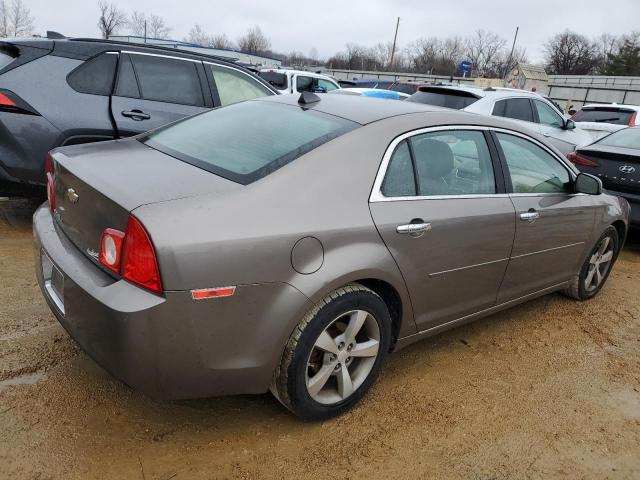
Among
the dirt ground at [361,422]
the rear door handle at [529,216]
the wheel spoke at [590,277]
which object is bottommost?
the dirt ground at [361,422]

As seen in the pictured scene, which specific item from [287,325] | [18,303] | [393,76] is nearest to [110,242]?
[287,325]

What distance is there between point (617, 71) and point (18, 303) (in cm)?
6854

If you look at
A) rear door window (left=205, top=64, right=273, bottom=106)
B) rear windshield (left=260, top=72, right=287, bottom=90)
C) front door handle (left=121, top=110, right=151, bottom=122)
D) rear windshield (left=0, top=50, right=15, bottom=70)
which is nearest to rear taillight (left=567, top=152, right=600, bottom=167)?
rear door window (left=205, top=64, right=273, bottom=106)

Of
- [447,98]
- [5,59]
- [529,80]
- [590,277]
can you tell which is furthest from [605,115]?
[529,80]

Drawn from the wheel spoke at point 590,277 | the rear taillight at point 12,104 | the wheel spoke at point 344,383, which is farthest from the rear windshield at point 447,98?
the wheel spoke at point 344,383

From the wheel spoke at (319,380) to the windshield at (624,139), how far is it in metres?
5.27

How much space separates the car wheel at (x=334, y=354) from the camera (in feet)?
7.80

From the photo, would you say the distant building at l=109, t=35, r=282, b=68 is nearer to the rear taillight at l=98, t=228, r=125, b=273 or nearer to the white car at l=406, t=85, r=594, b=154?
the white car at l=406, t=85, r=594, b=154

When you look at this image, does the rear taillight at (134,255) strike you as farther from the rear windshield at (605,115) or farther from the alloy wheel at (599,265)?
the rear windshield at (605,115)

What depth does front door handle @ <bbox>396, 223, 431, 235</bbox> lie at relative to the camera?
8.65 feet

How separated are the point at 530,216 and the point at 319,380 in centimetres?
179

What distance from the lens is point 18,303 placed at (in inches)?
138

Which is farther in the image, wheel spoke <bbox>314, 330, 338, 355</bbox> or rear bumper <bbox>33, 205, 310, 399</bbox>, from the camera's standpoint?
wheel spoke <bbox>314, 330, 338, 355</bbox>

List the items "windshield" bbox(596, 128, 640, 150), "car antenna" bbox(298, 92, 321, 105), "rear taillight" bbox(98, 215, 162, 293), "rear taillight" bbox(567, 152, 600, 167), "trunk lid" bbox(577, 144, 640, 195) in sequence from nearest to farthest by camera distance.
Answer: "rear taillight" bbox(98, 215, 162, 293)
"car antenna" bbox(298, 92, 321, 105)
"trunk lid" bbox(577, 144, 640, 195)
"rear taillight" bbox(567, 152, 600, 167)
"windshield" bbox(596, 128, 640, 150)
